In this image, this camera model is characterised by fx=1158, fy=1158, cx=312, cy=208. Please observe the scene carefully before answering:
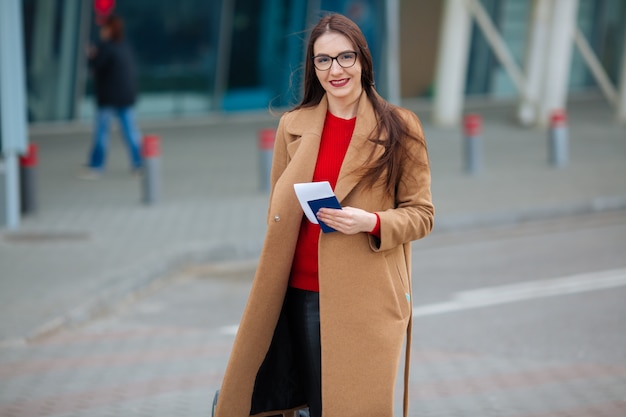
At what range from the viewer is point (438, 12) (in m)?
26.1

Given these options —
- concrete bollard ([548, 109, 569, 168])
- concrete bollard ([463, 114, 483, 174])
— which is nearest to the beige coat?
concrete bollard ([463, 114, 483, 174])

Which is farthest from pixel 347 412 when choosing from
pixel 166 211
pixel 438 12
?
pixel 438 12

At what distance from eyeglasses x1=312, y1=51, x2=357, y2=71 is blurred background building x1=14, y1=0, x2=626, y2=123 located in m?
16.1

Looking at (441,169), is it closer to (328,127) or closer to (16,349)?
(16,349)

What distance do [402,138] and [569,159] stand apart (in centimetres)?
1235

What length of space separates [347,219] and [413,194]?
34 centimetres

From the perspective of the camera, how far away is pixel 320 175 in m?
4.21

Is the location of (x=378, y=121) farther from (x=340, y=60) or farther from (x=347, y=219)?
(x=347, y=219)

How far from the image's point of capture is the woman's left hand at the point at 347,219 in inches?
157

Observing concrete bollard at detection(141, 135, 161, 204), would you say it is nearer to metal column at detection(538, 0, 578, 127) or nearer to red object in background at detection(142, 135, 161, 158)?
red object in background at detection(142, 135, 161, 158)

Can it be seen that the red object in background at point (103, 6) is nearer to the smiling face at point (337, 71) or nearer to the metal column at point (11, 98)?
the metal column at point (11, 98)

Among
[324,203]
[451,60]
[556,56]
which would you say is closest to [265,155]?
[451,60]

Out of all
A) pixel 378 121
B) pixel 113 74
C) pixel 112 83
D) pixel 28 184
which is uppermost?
pixel 378 121

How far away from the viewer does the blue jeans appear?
14953 millimetres
